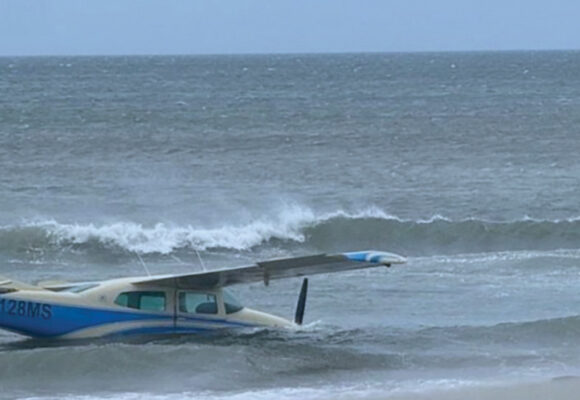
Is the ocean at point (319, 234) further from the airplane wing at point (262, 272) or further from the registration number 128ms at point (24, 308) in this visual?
the airplane wing at point (262, 272)

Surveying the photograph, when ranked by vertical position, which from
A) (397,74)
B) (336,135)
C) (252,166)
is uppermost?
(397,74)

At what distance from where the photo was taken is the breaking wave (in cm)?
2845

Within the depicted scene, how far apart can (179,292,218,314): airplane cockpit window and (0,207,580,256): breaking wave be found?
30.5ft

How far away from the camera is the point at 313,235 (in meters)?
31.0

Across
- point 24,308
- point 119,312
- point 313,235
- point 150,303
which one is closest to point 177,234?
point 313,235

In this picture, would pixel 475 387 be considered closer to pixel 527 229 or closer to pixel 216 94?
pixel 527 229

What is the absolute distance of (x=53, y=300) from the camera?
700 inches

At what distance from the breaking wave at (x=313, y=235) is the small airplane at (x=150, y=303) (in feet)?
30.6

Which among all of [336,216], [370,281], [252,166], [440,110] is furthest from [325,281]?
[440,110]

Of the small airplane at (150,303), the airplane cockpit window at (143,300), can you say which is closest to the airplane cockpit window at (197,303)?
the small airplane at (150,303)

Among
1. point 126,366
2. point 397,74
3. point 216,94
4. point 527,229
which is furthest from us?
point 397,74

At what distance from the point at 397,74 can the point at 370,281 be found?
10244 centimetres

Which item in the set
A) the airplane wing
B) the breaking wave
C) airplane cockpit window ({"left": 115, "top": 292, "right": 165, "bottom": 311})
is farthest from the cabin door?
the breaking wave

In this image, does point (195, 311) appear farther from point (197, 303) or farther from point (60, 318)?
point (60, 318)
